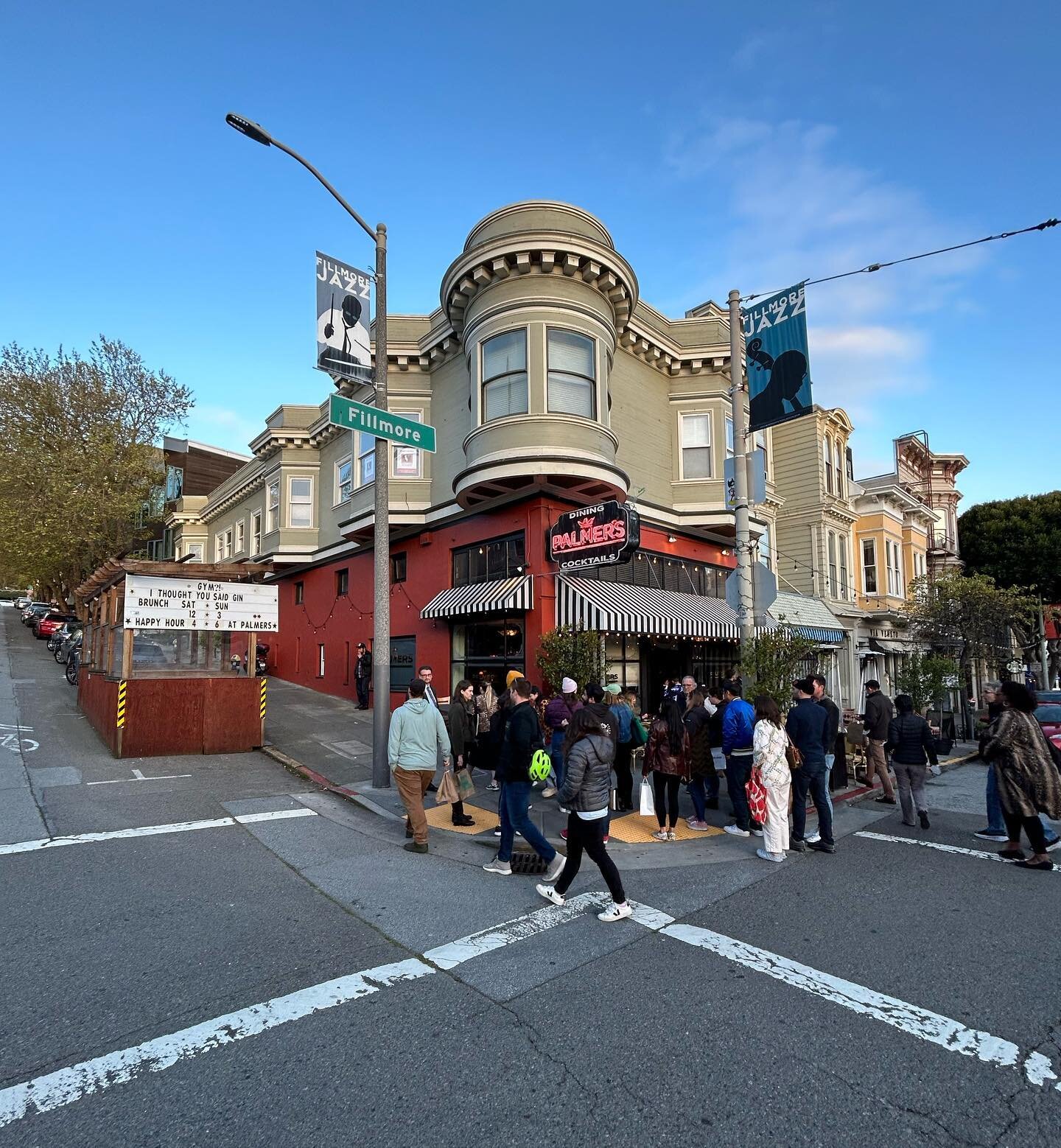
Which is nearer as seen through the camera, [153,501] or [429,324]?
[429,324]

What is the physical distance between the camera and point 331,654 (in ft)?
72.4

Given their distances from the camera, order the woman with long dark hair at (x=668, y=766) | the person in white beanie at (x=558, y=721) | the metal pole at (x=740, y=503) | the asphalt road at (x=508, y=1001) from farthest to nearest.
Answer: the metal pole at (x=740, y=503)
the person in white beanie at (x=558, y=721)
the woman with long dark hair at (x=668, y=766)
the asphalt road at (x=508, y=1001)

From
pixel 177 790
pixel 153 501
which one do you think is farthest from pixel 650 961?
pixel 153 501

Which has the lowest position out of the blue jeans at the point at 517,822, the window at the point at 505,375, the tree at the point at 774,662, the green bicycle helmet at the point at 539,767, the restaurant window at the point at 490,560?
the blue jeans at the point at 517,822

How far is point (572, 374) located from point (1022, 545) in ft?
126

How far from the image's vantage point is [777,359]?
1043 cm

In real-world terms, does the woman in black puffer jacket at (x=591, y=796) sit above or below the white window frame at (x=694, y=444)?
below

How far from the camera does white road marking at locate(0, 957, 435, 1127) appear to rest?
321 centimetres

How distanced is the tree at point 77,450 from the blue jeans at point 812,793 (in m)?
28.9

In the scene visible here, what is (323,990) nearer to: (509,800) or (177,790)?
(509,800)

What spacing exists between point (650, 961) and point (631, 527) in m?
8.17

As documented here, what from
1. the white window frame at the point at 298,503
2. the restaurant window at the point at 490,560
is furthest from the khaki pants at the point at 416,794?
the white window frame at the point at 298,503

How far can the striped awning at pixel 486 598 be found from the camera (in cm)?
1391

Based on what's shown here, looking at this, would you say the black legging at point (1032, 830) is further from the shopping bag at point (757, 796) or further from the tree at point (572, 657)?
the tree at point (572, 657)
